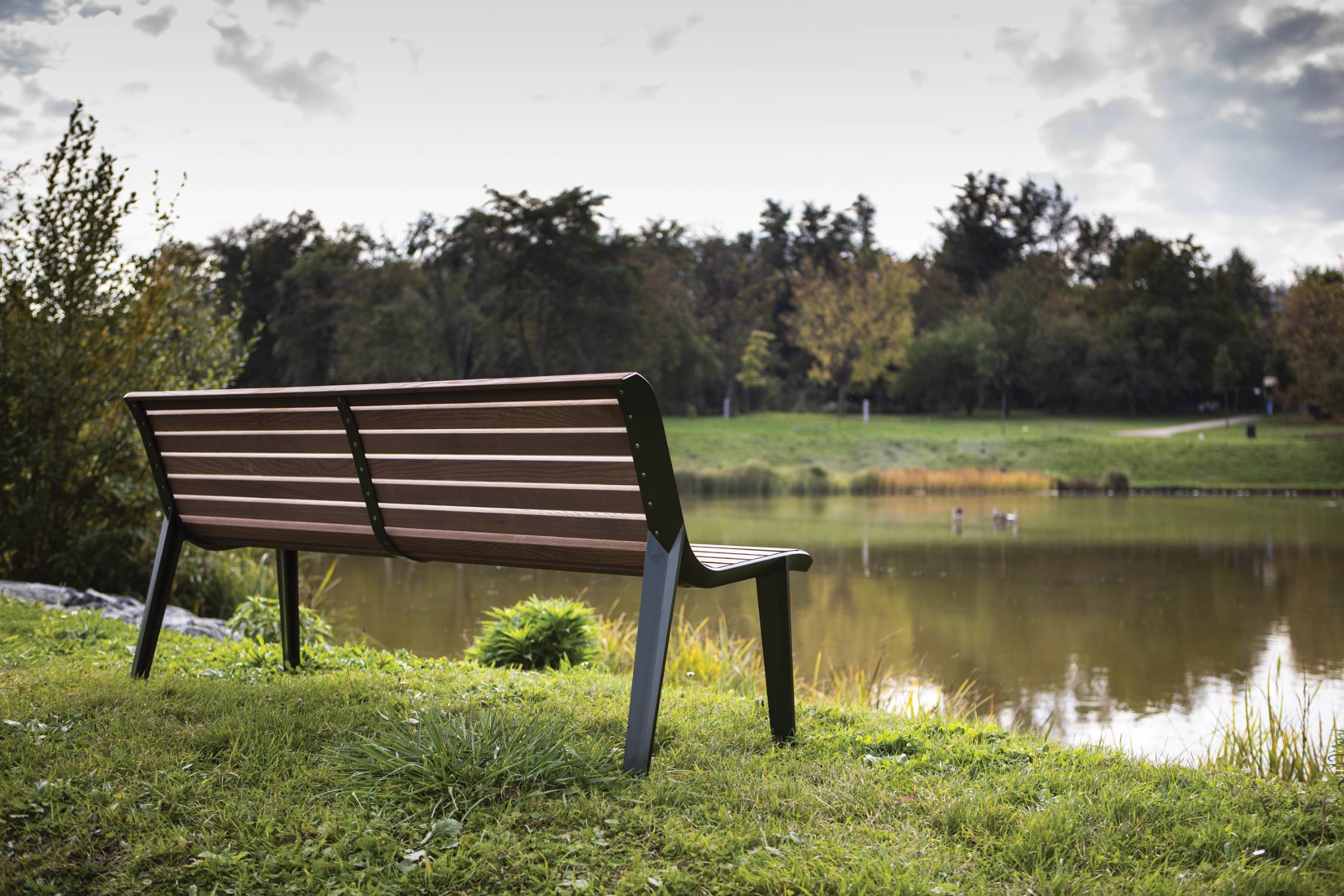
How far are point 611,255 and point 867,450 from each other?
11.1 metres

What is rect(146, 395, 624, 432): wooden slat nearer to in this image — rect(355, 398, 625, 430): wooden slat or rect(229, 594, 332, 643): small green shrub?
rect(355, 398, 625, 430): wooden slat

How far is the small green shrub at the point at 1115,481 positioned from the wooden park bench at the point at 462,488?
2144 cm

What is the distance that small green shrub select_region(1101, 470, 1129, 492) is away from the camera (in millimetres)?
22672

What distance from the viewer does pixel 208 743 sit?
2.98 m

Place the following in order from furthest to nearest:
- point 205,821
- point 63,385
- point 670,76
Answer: point 670,76
point 63,385
point 205,821

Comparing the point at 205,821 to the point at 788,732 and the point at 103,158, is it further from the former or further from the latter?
the point at 103,158

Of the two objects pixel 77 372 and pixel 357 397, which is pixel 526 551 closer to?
pixel 357 397

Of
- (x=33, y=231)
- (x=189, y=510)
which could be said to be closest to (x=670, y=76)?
(x=33, y=231)

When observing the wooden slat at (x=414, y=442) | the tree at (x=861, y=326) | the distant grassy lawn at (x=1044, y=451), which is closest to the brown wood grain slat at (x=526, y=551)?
the wooden slat at (x=414, y=442)

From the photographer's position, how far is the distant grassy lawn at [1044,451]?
25.1 meters

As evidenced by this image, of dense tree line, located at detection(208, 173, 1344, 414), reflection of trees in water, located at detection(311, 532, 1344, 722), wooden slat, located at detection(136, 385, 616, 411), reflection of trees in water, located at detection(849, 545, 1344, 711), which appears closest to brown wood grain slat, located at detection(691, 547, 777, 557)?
wooden slat, located at detection(136, 385, 616, 411)

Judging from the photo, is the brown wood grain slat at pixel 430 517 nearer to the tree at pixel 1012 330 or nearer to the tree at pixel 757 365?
the tree at pixel 1012 330

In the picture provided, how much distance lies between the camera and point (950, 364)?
134 ft

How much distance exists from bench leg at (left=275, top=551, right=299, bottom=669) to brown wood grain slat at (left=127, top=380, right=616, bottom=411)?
0.74 metres
